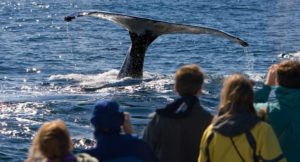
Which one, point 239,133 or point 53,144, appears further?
point 239,133

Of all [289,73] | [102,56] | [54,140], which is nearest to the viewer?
[54,140]

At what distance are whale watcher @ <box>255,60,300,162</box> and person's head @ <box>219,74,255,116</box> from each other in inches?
19.3

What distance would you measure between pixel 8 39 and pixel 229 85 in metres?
24.6

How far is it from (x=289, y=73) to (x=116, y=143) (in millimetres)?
1495

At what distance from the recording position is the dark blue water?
12438 millimetres

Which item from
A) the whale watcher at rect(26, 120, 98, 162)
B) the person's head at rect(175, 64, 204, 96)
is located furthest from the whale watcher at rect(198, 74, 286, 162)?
the whale watcher at rect(26, 120, 98, 162)

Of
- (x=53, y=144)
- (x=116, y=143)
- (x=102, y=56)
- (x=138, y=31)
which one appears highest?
(x=53, y=144)

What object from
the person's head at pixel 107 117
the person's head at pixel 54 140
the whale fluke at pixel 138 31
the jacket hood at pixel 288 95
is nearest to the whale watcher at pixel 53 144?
the person's head at pixel 54 140

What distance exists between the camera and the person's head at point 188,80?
5.89 m

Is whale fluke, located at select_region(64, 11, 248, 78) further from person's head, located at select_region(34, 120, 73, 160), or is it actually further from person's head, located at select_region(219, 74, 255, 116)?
person's head, located at select_region(34, 120, 73, 160)

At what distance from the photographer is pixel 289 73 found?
6227 mm

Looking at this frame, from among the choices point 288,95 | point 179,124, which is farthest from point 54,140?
point 288,95

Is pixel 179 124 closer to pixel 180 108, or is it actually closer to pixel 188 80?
pixel 180 108

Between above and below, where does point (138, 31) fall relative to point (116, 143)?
below
